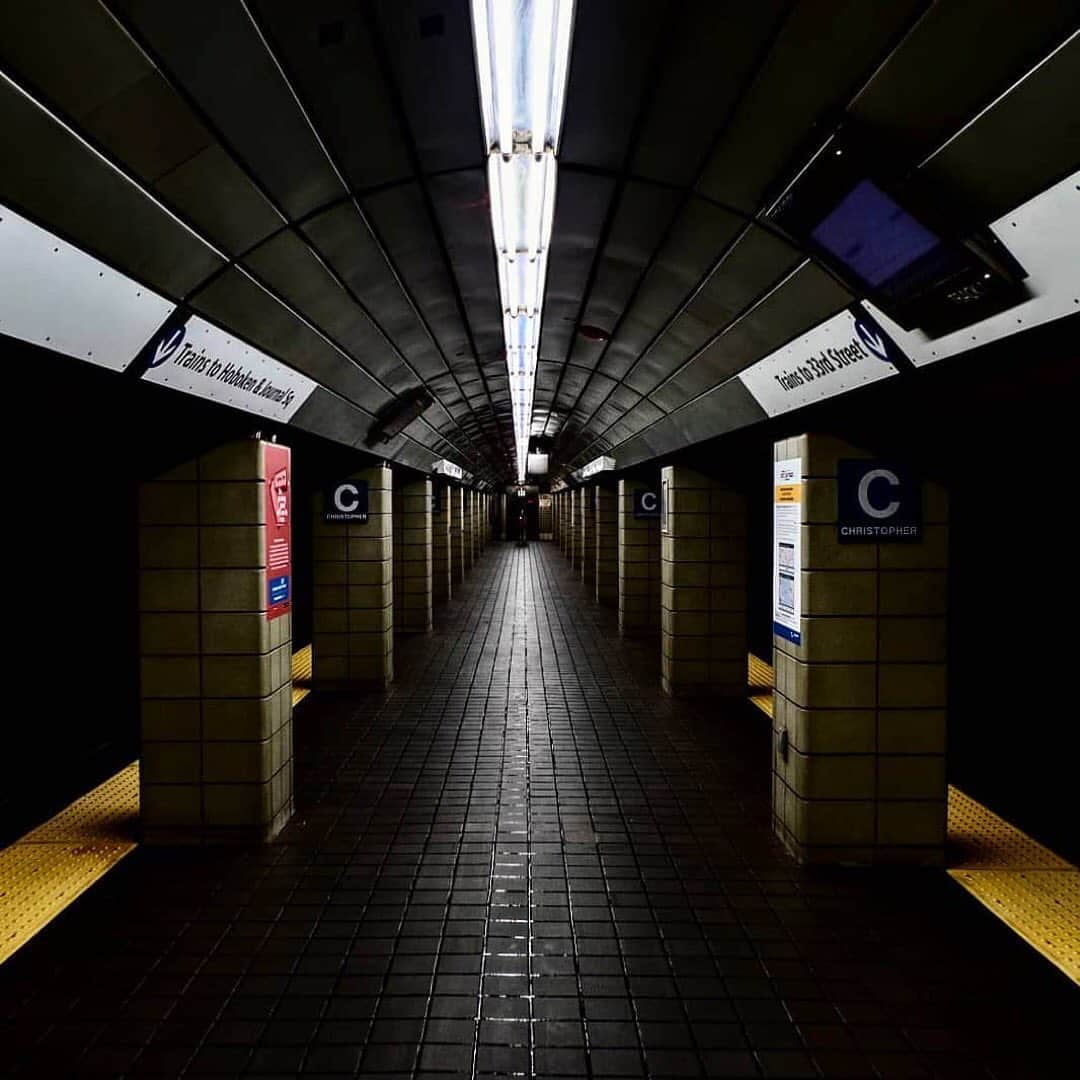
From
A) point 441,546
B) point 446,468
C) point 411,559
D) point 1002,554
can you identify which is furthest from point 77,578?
point 441,546

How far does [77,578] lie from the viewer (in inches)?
218

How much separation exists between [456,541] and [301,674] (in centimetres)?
1023

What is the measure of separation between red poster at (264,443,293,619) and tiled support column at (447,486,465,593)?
1226 centimetres

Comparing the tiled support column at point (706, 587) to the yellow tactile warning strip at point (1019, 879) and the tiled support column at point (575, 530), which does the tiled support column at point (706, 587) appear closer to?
the yellow tactile warning strip at point (1019, 879)

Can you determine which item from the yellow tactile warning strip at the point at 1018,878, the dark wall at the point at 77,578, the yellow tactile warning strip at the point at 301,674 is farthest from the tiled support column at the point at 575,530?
the yellow tactile warning strip at the point at 1018,878

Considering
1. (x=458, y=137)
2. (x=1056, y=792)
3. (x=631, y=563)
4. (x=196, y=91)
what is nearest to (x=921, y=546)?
(x=1056, y=792)

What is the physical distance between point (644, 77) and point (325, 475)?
254 inches

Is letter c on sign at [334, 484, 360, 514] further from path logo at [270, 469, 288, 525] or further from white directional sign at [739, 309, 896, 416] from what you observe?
white directional sign at [739, 309, 896, 416]

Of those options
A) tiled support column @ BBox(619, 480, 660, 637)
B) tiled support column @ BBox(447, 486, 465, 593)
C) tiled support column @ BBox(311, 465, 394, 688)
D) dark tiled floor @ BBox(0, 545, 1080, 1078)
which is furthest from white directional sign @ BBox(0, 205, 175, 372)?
tiled support column @ BBox(447, 486, 465, 593)

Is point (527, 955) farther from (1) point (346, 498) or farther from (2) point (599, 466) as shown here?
(2) point (599, 466)

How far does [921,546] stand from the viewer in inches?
180

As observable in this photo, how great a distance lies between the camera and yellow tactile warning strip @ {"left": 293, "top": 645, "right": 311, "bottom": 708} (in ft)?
27.6

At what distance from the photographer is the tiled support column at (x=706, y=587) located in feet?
27.2

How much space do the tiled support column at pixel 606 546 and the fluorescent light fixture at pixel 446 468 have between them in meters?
3.00
